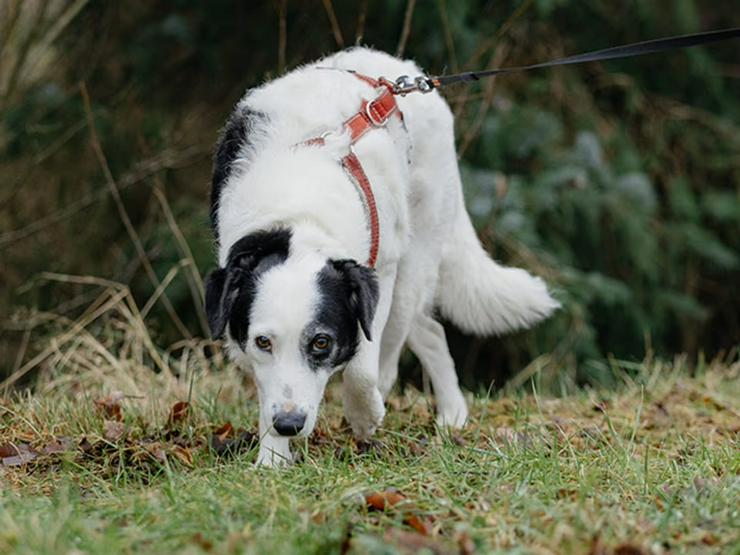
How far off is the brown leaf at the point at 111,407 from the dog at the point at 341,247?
74 centimetres

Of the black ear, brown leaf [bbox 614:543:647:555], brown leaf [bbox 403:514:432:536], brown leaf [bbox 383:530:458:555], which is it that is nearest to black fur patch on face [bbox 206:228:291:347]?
the black ear

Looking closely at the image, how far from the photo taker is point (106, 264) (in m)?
7.86

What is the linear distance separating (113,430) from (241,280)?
2.75 feet

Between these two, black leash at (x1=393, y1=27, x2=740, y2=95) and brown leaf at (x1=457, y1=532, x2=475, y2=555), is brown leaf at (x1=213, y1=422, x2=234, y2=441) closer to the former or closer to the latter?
black leash at (x1=393, y1=27, x2=740, y2=95)

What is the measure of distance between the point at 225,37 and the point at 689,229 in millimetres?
3458

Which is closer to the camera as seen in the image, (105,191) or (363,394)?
(363,394)

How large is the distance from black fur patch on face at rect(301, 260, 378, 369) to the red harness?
0.36 m

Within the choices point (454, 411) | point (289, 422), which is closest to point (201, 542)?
point (289, 422)

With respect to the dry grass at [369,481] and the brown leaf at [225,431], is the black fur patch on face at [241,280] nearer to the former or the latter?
the dry grass at [369,481]

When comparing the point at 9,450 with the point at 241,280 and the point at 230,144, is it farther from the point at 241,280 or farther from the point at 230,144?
the point at 230,144

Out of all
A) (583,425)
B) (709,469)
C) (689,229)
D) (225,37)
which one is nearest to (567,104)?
(689,229)

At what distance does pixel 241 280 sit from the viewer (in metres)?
3.58

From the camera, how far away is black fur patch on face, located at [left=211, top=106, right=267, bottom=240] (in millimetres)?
4078

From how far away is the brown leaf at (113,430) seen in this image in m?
3.90
